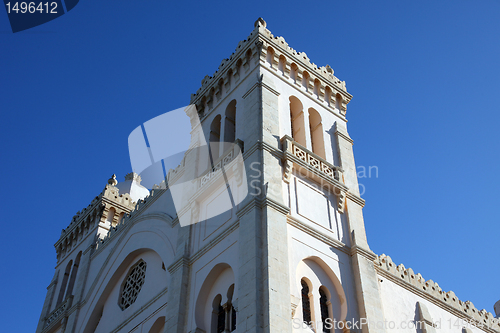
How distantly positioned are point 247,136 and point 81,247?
15.1 meters

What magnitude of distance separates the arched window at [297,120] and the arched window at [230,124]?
2359 millimetres

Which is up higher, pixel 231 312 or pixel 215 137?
pixel 215 137

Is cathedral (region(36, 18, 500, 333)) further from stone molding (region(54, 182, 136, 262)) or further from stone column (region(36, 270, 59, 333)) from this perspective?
stone molding (region(54, 182, 136, 262))

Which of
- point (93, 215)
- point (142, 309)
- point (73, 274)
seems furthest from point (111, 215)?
point (142, 309)

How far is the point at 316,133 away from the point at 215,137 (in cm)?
415

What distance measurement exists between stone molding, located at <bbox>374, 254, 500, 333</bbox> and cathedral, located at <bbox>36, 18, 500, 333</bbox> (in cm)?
6

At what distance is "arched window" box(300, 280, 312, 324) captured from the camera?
51.7 feet

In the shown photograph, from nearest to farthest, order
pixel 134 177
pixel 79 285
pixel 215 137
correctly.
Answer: pixel 215 137 < pixel 79 285 < pixel 134 177

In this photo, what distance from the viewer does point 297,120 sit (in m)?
21.8

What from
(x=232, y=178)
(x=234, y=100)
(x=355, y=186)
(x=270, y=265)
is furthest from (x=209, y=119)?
(x=270, y=265)

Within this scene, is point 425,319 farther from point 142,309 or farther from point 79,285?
point 79,285

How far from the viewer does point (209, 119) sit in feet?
76.1

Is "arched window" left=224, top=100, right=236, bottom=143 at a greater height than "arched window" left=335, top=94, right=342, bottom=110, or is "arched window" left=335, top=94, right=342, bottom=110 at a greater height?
"arched window" left=335, top=94, right=342, bottom=110

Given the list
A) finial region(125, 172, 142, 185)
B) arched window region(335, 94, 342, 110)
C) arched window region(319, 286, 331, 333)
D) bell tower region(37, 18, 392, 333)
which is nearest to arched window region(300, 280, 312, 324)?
bell tower region(37, 18, 392, 333)
